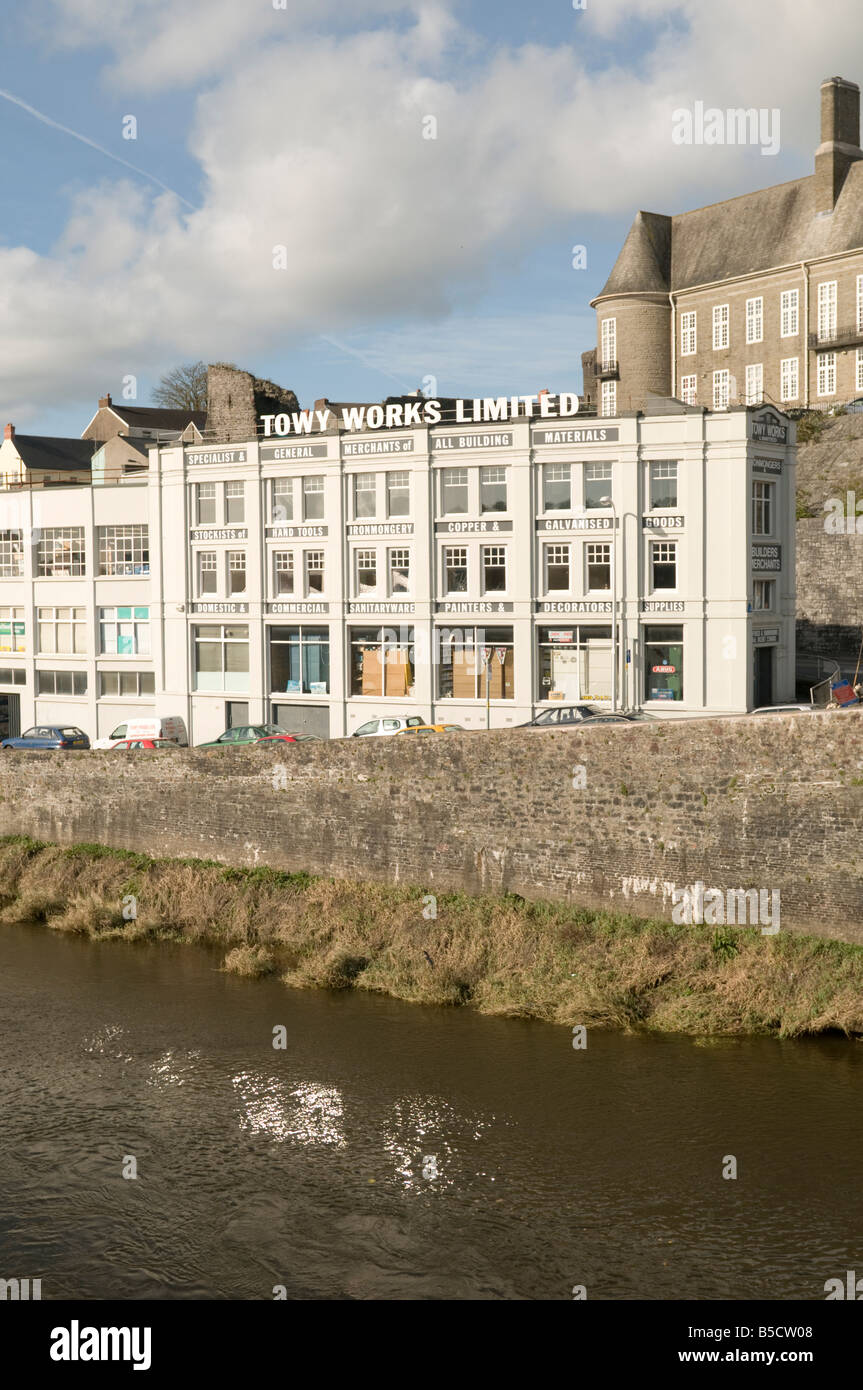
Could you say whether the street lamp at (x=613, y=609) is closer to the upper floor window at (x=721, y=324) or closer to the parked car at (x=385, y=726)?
the parked car at (x=385, y=726)

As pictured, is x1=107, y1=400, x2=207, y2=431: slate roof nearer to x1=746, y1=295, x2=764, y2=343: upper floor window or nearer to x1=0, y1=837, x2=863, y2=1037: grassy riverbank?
x1=746, y1=295, x2=764, y2=343: upper floor window

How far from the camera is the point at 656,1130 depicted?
18.9 metres

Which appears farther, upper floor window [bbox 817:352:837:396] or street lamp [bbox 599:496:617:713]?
upper floor window [bbox 817:352:837:396]

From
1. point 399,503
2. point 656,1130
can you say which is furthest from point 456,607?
point 656,1130

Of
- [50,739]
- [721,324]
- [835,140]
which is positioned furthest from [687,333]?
[50,739]

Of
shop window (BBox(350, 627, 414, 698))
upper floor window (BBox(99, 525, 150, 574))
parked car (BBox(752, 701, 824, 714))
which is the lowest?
parked car (BBox(752, 701, 824, 714))

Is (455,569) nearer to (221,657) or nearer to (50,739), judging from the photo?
(221,657)

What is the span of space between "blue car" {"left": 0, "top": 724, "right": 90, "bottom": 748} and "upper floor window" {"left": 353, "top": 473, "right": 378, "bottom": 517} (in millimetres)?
12747

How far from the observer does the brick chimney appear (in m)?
72.8

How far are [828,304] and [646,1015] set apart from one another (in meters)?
59.7

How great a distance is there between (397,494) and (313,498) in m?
3.57

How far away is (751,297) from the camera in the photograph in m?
76.1

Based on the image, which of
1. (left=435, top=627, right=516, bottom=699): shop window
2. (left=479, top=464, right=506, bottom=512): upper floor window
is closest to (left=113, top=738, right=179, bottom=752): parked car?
(left=435, top=627, right=516, bottom=699): shop window
